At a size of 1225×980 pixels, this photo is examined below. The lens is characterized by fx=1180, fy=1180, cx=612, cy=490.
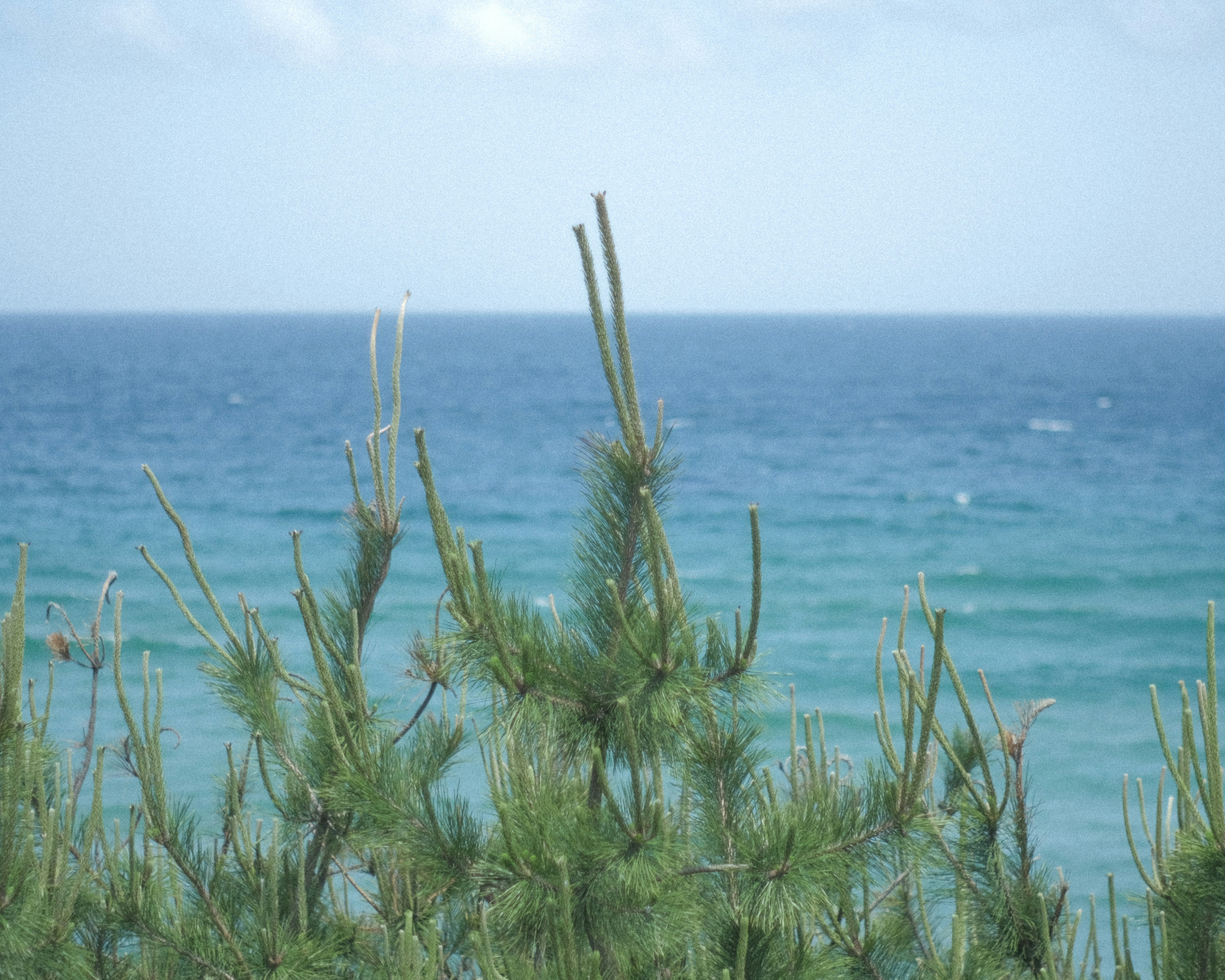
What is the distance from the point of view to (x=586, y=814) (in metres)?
2.08

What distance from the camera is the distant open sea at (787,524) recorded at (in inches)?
569

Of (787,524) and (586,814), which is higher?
(586,814)

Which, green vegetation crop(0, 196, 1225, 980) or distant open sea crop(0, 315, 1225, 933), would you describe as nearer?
green vegetation crop(0, 196, 1225, 980)

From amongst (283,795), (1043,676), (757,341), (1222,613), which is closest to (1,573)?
(1043,676)

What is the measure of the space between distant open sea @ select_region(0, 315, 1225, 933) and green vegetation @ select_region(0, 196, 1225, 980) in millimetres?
238

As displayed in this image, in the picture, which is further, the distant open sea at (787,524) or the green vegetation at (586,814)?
the distant open sea at (787,524)

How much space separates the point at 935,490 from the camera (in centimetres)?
2977

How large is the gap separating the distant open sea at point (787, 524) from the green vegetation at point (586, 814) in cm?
24

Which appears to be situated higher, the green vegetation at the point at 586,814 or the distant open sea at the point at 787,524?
the green vegetation at the point at 586,814

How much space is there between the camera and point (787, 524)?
84.1 ft

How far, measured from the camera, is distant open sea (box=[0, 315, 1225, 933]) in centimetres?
1445

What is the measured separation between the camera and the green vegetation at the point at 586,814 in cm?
202

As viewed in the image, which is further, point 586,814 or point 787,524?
point 787,524

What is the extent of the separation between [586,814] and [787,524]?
78.3 ft
